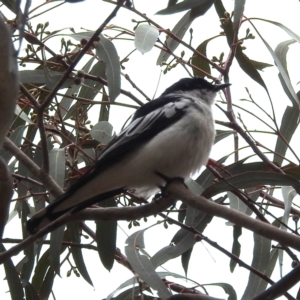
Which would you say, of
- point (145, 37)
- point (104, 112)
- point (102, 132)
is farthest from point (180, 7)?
point (104, 112)

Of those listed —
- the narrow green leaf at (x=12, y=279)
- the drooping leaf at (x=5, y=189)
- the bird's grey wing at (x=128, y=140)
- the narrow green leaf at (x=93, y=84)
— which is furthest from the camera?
the narrow green leaf at (x=93, y=84)

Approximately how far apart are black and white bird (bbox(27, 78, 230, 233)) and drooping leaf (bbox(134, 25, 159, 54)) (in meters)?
0.29

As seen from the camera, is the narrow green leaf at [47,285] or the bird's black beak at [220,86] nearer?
the bird's black beak at [220,86]

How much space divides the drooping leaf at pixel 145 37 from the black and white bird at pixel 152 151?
287mm

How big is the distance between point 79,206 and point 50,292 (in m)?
0.74

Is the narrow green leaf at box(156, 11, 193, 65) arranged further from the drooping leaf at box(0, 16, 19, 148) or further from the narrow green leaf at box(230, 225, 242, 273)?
the drooping leaf at box(0, 16, 19, 148)

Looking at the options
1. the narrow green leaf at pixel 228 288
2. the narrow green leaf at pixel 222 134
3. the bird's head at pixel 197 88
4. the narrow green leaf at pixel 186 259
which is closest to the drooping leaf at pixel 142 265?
the narrow green leaf at pixel 186 259

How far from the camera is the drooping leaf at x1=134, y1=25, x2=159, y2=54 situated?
2678 millimetres

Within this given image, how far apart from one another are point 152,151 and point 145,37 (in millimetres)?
476

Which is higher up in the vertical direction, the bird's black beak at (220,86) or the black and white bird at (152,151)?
the bird's black beak at (220,86)

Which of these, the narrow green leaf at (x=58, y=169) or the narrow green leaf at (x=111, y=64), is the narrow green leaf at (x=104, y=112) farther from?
the narrow green leaf at (x=58, y=169)

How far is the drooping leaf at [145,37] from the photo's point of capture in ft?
8.79

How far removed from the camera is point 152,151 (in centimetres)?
275

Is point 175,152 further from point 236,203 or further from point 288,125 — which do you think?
point 288,125
